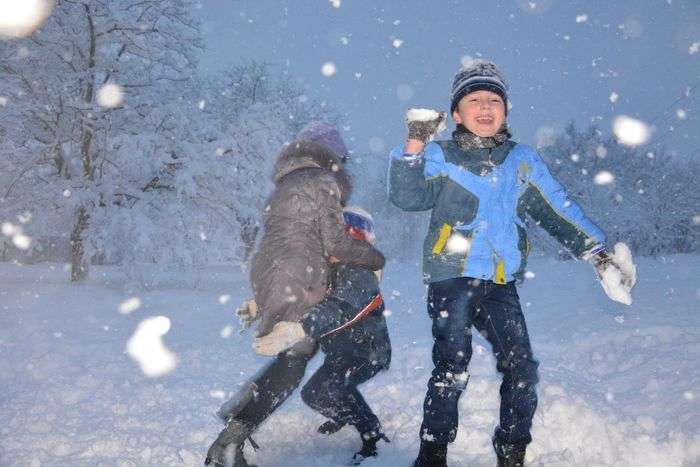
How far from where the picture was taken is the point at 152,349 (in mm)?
6551

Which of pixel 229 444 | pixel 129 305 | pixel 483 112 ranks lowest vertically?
pixel 129 305

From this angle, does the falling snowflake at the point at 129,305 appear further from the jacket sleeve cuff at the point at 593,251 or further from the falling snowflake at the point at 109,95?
the jacket sleeve cuff at the point at 593,251

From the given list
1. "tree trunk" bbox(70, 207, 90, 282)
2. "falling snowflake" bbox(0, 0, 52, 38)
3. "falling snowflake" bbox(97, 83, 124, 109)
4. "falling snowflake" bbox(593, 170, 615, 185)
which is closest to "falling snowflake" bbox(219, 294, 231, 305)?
"tree trunk" bbox(70, 207, 90, 282)

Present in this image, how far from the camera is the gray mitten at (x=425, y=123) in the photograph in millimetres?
2705

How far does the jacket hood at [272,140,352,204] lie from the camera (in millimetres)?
3104

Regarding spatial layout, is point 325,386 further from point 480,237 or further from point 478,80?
point 478,80

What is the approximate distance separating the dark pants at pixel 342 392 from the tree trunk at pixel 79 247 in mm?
11316

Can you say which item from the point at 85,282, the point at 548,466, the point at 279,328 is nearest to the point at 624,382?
the point at 548,466

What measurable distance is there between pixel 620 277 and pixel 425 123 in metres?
1.29

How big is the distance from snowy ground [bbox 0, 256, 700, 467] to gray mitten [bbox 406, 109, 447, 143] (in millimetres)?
1836

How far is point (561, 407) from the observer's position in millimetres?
3408

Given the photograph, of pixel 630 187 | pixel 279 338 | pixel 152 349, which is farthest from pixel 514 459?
pixel 630 187

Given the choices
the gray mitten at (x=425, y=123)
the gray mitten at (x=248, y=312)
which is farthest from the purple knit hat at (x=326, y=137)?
the gray mitten at (x=248, y=312)

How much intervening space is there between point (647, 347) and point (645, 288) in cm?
536
